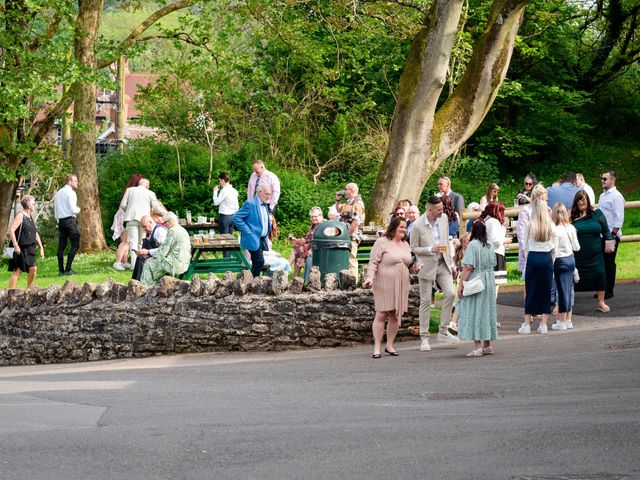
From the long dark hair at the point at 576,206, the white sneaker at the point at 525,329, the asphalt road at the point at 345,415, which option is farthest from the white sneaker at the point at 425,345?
the long dark hair at the point at 576,206

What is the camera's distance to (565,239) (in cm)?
1758

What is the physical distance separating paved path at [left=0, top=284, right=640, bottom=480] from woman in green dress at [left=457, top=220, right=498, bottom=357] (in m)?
0.30

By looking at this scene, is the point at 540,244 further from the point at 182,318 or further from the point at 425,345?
the point at 182,318

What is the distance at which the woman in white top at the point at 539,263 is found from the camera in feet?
56.1

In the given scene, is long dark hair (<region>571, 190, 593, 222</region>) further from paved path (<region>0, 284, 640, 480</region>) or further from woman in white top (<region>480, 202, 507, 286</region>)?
paved path (<region>0, 284, 640, 480</region>)

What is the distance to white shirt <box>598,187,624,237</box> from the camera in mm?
19953

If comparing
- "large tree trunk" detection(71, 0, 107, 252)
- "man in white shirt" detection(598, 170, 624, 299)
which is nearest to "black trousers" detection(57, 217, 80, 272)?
→ "large tree trunk" detection(71, 0, 107, 252)

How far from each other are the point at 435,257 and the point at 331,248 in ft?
9.58

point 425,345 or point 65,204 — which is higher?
point 65,204

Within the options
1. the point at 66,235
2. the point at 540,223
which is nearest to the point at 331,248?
the point at 540,223

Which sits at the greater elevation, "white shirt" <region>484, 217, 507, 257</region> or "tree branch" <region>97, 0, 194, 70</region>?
"tree branch" <region>97, 0, 194, 70</region>

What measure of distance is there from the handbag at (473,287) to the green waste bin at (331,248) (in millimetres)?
3847

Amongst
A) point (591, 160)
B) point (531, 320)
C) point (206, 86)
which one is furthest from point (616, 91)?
point (531, 320)

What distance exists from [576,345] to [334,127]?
22.8m
